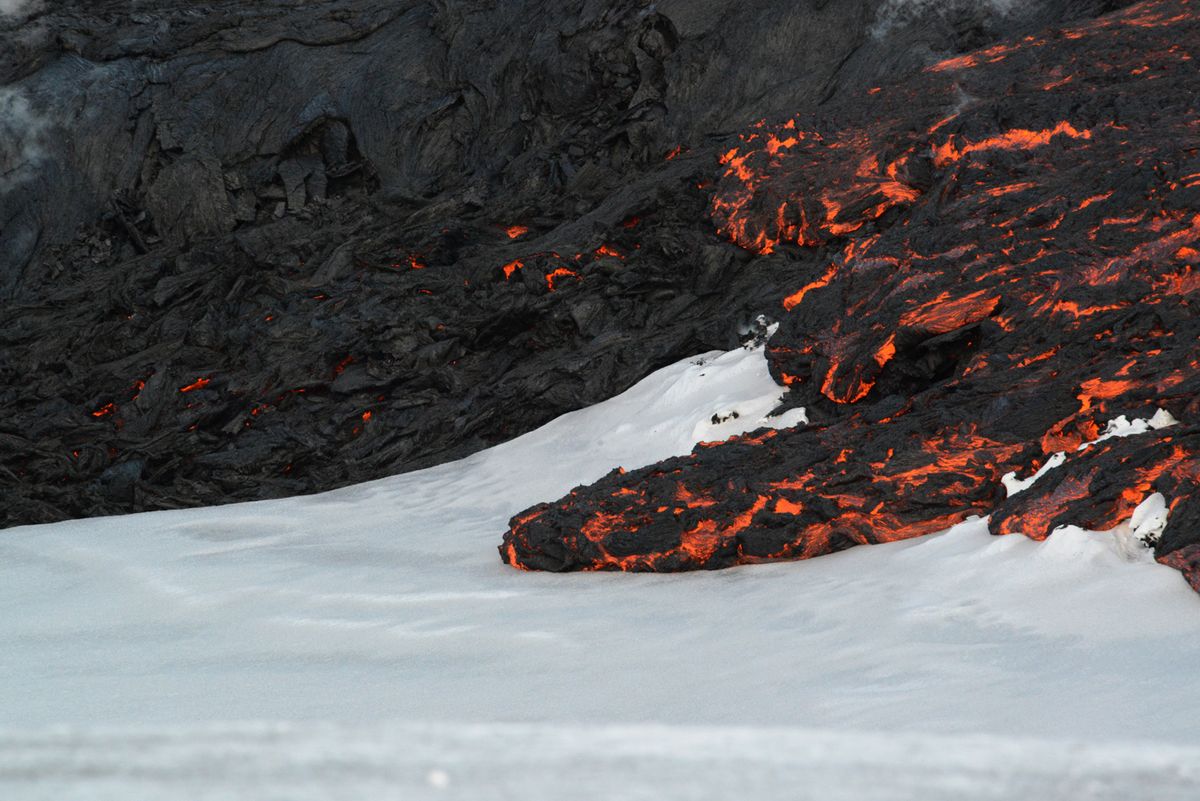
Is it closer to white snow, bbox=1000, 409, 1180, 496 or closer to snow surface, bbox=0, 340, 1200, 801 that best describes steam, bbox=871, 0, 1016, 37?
white snow, bbox=1000, 409, 1180, 496

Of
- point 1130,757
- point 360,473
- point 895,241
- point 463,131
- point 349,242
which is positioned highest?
point 463,131

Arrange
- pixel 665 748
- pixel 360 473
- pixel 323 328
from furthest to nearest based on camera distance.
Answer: pixel 323 328 → pixel 360 473 → pixel 665 748

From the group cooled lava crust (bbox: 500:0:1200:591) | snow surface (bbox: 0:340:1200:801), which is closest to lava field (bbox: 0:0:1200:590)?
cooled lava crust (bbox: 500:0:1200:591)

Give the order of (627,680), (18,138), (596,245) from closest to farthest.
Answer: (627,680), (596,245), (18,138)

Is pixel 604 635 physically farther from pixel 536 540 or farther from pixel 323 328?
pixel 323 328

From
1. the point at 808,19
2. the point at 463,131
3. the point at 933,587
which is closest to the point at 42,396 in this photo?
the point at 463,131

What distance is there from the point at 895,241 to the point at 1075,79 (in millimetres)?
3450

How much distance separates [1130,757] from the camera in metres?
1.89

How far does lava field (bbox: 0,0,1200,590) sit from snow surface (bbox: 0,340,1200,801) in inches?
29.0

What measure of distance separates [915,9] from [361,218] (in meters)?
6.37

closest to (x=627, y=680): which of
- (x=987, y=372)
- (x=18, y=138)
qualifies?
(x=987, y=372)

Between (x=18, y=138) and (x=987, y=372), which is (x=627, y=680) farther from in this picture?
(x=18, y=138)

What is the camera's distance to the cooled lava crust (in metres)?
4.09

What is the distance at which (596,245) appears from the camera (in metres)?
10.8
